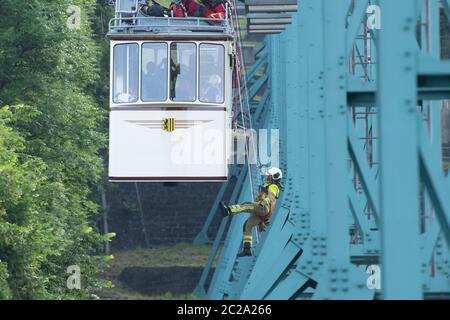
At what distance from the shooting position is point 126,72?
74.5ft

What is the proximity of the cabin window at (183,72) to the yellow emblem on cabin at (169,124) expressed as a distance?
1.05 feet

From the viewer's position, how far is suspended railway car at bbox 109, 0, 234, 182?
73.0 ft

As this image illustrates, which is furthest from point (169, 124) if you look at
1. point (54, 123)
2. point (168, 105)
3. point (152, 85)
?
point (54, 123)

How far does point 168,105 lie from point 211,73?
32.8 inches

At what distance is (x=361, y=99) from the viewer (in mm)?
10523

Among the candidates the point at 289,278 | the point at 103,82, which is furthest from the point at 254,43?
the point at 289,278

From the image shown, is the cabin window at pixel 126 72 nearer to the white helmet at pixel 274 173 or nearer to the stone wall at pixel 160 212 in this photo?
the white helmet at pixel 274 173

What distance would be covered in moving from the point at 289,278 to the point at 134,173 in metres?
4.73

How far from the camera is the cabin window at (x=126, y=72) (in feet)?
73.7

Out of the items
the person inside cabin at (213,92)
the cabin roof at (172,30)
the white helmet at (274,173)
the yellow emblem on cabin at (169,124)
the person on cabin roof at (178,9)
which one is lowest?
the white helmet at (274,173)

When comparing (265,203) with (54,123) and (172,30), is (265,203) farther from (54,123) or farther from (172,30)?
(54,123)

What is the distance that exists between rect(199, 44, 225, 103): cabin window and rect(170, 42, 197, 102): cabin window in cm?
12

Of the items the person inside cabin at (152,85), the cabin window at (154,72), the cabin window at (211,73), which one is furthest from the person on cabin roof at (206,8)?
the person inside cabin at (152,85)
